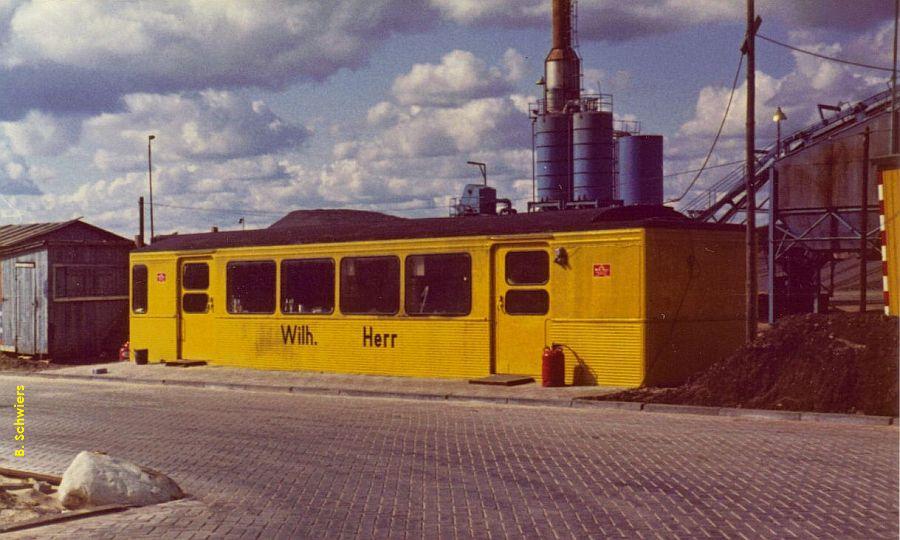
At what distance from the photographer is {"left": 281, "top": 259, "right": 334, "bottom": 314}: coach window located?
73.7 feet

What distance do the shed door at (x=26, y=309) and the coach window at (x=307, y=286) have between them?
8.79 metres

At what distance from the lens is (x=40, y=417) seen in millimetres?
15242

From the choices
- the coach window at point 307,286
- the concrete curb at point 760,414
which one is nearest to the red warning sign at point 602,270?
the concrete curb at point 760,414

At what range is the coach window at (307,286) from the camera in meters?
22.5

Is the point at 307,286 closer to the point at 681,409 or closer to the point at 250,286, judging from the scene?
the point at 250,286

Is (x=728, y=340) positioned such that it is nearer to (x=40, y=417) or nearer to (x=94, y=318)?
(x=40, y=417)

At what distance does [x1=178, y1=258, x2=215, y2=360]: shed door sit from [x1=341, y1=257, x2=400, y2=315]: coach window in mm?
4620

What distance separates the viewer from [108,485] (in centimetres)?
873

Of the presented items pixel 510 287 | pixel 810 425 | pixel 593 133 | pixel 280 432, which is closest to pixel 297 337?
pixel 510 287

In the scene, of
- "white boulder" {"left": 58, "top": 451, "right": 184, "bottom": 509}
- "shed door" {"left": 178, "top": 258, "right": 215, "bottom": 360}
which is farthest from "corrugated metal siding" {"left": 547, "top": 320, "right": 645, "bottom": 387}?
"white boulder" {"left": 58, "top": 451, "right": 184, "bottom": 509}

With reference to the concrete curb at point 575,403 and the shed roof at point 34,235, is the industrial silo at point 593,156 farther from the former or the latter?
the concrete curb at point 575,403

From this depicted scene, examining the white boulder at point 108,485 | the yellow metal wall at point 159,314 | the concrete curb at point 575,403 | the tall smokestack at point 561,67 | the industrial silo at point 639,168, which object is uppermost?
the tall smokestack at point 561,67

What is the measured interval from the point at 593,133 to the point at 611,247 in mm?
51693

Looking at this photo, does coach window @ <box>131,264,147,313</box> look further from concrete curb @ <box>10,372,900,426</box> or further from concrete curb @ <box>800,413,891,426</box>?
concrete curb @ <box>800,413,891,426</box>
